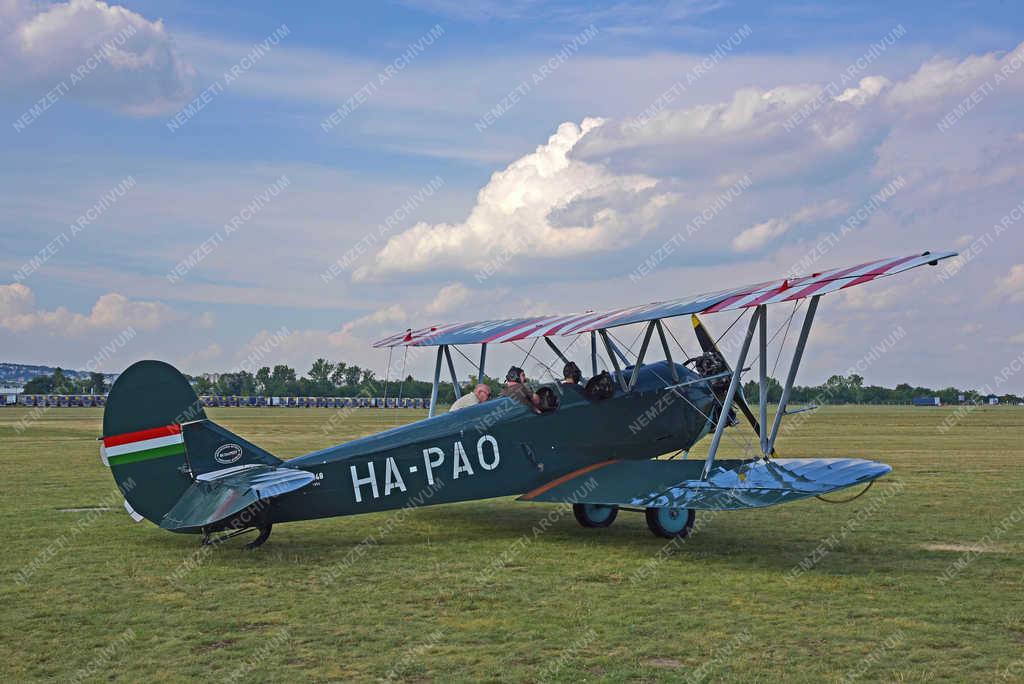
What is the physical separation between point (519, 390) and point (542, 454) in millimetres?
746

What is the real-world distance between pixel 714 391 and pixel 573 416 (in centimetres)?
188

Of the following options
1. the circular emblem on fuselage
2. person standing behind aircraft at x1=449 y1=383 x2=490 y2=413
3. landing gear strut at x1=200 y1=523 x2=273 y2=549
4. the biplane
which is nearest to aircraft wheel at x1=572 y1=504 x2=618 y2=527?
the biplane

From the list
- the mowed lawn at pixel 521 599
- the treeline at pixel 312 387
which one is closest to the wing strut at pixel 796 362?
the mowed lawn at pixel 521 599

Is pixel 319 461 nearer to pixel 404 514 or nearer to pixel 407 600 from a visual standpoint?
pixel 407 600

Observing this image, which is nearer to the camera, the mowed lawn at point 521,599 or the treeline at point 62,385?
the mowed lawn at point 521,599

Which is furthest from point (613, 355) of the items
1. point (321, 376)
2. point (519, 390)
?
point (321, 376)

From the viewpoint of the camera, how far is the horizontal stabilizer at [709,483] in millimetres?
7734

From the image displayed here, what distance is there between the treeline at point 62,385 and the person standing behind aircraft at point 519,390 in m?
137

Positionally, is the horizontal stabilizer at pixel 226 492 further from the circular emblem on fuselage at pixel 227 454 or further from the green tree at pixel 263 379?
the green tree at pixel 263 379

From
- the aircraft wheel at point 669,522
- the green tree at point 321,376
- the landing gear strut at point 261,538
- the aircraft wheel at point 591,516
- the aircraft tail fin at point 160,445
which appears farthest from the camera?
the green tree at point 321,376

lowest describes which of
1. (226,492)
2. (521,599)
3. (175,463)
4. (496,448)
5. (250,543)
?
(521,599)

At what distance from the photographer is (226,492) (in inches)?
302

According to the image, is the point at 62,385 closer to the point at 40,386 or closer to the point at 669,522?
the point at 40,386

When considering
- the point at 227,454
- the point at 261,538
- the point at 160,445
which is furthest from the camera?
the point at 261,538
